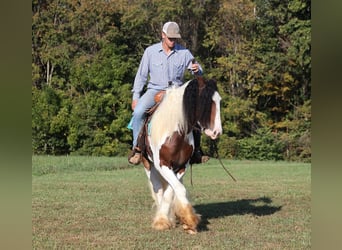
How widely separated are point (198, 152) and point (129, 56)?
61.6 ft

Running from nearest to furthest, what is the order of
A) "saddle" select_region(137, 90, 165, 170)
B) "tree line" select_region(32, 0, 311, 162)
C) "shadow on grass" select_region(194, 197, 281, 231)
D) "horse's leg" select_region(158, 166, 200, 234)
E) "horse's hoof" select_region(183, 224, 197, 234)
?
"horse's leg" select_region(158, 166, 200, 234) → "horse's hoof" select_region(183, 224, 197, 234) → "saddle" select_region(137, 90, 165, 170) → "shadow on grass" select_region(194, 197, 281, 231) → "tree line" select_region(32, 0, 311, 162)

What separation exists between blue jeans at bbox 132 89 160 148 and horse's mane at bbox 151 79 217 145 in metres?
0.27

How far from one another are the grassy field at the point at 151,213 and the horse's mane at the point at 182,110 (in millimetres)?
1212

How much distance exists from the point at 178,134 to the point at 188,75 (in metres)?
17.0

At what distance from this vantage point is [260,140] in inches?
930

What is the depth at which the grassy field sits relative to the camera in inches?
229

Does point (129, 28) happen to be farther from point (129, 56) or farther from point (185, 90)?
point (185, 90)

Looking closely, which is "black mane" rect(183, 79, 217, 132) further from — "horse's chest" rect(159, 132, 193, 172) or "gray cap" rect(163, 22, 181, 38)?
"gray cap" rect(163, 22, 181, 38)

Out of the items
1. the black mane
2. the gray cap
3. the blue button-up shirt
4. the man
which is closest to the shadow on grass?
the man

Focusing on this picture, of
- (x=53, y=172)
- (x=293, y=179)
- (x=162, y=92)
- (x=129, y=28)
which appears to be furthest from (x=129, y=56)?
(x=162, y=92)

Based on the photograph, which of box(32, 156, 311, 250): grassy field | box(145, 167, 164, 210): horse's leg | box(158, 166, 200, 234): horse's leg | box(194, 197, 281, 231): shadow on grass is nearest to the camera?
box(32, 156, 311, 250): grassy field
